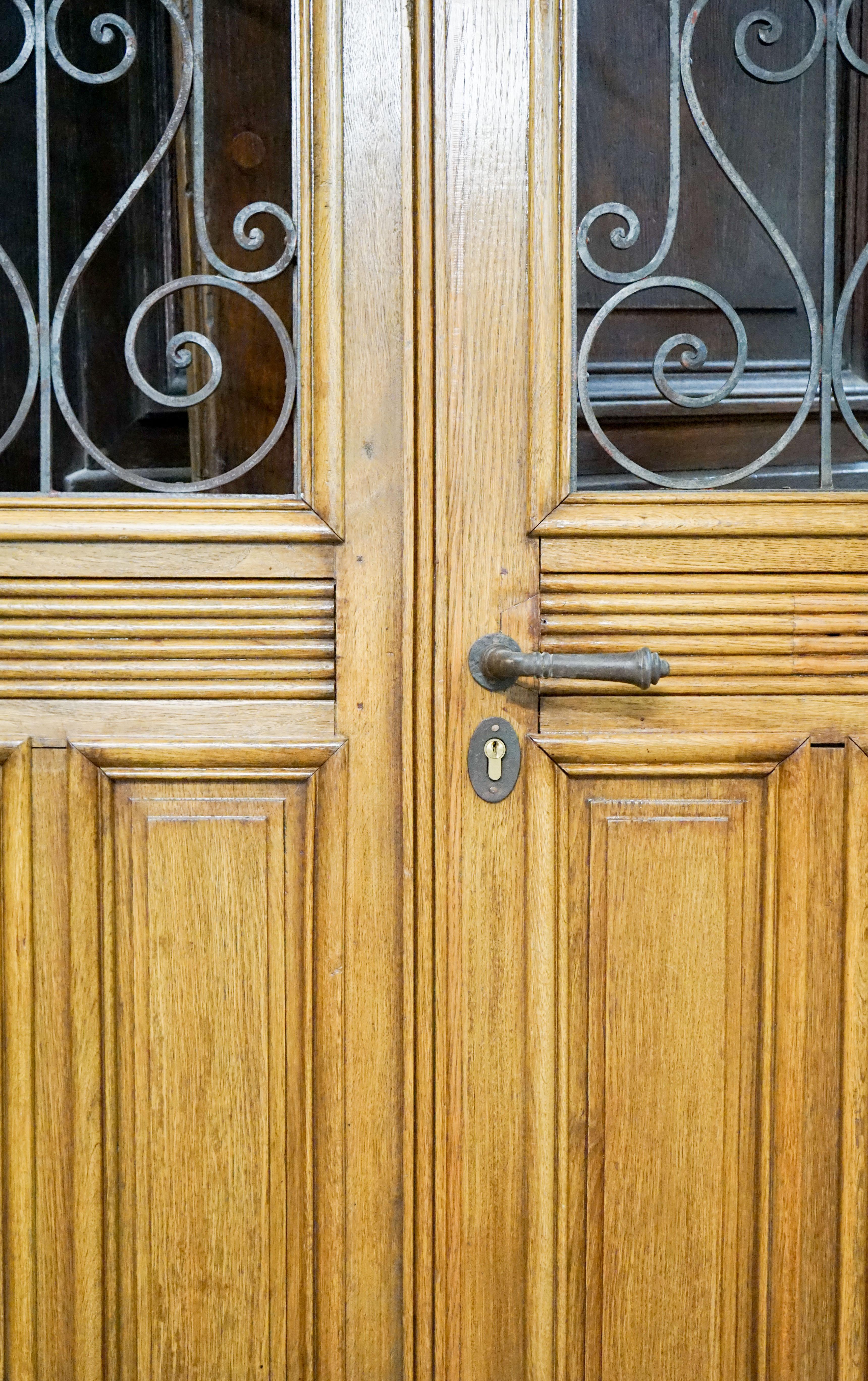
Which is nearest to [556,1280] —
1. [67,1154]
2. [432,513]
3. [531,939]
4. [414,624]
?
[531,939]

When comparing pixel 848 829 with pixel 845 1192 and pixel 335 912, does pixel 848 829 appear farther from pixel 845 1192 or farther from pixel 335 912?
pixel 335 912

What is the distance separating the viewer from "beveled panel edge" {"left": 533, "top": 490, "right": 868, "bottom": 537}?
3.14ft

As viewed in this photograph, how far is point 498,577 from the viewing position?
96 cm

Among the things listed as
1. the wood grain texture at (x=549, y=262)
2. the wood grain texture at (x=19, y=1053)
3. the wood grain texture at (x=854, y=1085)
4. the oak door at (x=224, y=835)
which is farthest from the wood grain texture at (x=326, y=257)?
the wood grain texture at (x=854, y=1085)

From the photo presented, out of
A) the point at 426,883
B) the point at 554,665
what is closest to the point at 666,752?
the point at 554,665

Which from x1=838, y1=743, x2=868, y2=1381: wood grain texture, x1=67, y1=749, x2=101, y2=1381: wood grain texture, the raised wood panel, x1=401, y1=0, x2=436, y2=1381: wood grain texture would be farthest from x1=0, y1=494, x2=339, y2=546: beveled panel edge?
x1=838, y1=743, x2=868, y2=1381: wood grain texture

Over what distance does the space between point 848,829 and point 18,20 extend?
1139mm

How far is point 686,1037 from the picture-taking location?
0.98 metres

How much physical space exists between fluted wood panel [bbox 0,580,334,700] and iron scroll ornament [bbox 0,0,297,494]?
0.10 m

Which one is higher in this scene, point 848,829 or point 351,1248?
point 848,829

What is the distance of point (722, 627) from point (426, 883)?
0.38 metres

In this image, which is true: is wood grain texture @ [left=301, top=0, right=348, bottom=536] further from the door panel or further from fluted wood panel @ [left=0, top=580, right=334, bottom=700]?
the door panel

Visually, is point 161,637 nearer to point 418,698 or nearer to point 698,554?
point 418,698

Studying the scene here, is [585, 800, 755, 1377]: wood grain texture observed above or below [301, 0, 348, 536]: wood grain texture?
below
